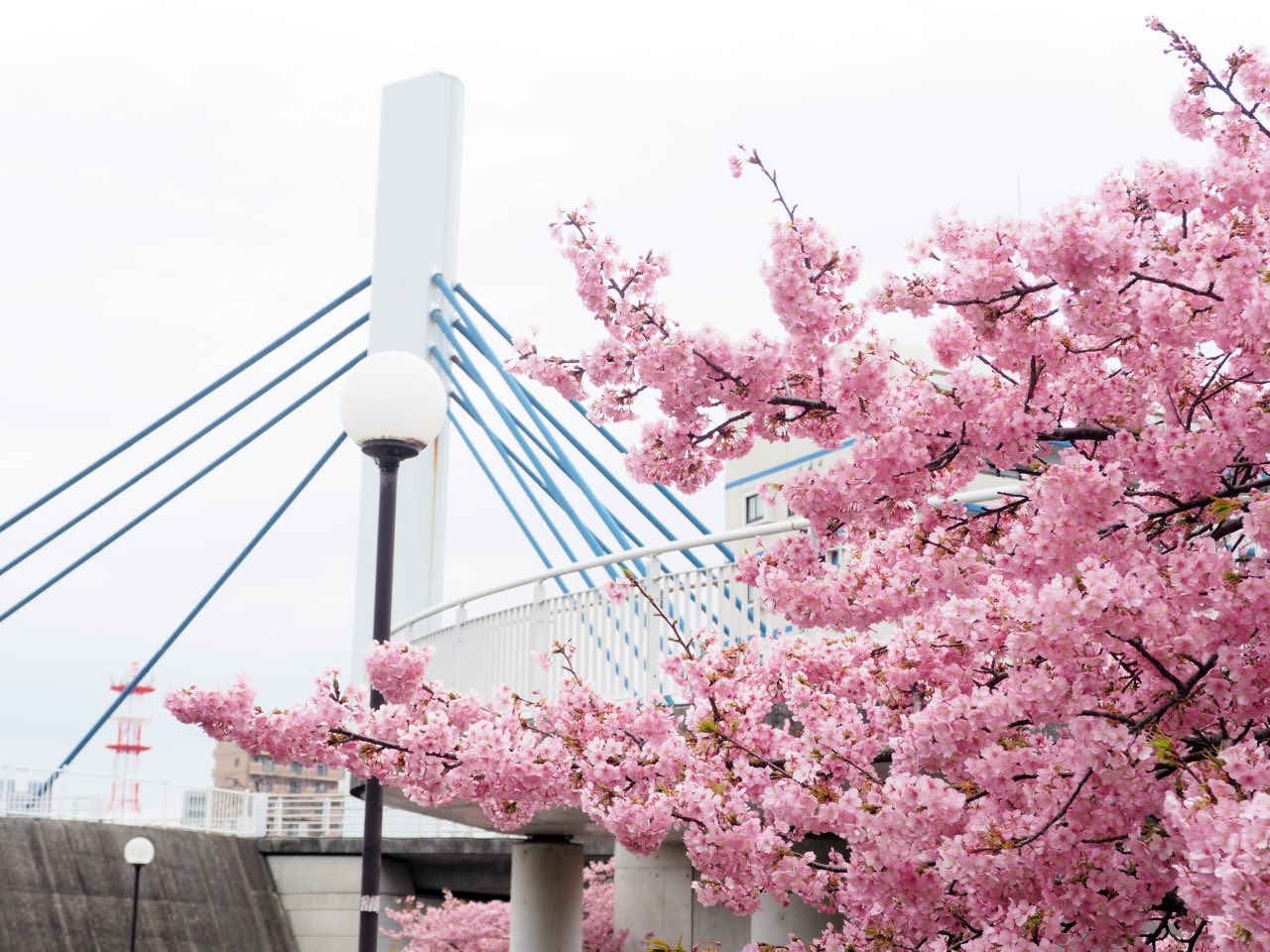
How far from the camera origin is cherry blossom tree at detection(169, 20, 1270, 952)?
410 cm

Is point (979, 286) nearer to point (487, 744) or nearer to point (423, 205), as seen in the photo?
point (487, 744)

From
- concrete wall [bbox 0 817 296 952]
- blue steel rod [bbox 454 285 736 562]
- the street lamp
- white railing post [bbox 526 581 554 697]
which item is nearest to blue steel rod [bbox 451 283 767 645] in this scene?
blue steel rod [bbox 454 285 736 562]

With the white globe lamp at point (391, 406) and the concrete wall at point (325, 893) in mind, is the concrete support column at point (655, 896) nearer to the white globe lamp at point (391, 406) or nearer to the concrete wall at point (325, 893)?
the white globe lamp at point (391, 406)

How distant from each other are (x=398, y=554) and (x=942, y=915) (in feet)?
37.6

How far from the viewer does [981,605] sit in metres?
4.13

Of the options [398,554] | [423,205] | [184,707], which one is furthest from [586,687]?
[423,205]

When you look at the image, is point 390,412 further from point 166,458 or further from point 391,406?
point 166,458

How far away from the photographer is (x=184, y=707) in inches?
247

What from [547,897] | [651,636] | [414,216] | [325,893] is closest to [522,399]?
[414,216]

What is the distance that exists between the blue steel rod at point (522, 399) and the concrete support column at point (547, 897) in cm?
289

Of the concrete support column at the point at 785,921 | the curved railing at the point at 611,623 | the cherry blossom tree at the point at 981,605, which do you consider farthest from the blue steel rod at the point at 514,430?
the cherry blossom tree at the point at 981,605

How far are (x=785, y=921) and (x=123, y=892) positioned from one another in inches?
549

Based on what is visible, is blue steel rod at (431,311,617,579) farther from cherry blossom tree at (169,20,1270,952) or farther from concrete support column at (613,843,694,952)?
cherry blossom tree at (169,20,1270,952)

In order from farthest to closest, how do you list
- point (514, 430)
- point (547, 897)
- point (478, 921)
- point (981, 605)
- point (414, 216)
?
point (478, 921), point (414, 216), point (514, 430), point (547, 897), point (981, 605)
